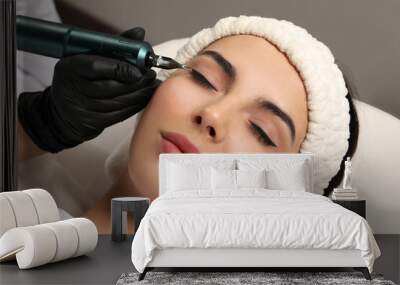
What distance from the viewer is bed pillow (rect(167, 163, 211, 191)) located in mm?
5336

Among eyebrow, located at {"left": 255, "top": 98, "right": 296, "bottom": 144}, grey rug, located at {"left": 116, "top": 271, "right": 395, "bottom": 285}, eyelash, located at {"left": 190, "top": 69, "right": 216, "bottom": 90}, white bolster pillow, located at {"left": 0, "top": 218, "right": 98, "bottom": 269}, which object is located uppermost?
eyelash, located at {"left": 190, "top": 69, "right": 216, "bottom": 90}

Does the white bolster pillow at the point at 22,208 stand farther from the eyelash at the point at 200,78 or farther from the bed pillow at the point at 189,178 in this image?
the eyelash at the point at 200,78

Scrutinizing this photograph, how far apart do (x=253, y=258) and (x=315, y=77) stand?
191 cm

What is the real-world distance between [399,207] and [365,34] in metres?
1.46

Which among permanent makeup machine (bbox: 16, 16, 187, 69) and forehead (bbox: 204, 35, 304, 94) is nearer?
forehead (bbox: 204, 35, 304, 94)

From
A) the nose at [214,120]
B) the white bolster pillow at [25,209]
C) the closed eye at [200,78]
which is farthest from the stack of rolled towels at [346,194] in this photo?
the white bolster pillow at [25,209]

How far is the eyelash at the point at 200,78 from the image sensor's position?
5516mm

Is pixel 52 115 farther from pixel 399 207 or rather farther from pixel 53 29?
pixel 399 207

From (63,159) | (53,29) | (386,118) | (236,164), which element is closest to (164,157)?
(236,164)

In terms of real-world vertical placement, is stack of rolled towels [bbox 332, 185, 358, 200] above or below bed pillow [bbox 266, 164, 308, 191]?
below

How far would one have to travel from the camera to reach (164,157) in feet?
18.1

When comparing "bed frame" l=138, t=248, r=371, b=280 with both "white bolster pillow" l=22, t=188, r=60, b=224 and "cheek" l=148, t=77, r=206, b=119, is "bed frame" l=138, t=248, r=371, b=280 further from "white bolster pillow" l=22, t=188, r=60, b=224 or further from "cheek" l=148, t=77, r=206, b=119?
"cheek" l=148, t=77, r=206, b=119

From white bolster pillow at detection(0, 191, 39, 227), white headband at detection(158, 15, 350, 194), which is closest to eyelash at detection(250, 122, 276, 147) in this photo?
white headband at detection(158, 15, 350, 194)

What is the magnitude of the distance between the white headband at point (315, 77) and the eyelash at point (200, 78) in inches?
6.2
